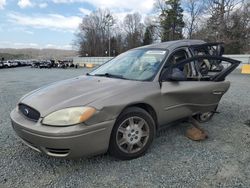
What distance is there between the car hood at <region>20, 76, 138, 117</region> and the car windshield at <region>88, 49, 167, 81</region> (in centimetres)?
26

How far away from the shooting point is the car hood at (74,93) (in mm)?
2826

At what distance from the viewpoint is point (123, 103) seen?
2992 mm

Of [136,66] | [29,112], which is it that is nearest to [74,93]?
[29,112]

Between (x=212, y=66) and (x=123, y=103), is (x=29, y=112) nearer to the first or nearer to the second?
(x=123, y=103)

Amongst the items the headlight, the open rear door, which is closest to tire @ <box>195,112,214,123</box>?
Answer: the open rear door

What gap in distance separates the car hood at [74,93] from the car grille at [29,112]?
0.15 ft

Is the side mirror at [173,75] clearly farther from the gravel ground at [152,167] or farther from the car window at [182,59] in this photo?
the gravel ground at [152,167]

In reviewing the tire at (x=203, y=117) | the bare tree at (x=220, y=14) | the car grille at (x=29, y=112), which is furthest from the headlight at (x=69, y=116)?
the bare tree at (x=220, y=14)

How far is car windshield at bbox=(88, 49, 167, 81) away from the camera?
3.58 m

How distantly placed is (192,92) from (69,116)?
2.07m

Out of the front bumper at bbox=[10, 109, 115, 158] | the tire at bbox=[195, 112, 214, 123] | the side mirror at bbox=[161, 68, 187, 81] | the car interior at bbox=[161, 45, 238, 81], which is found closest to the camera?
the front bumper at bbox=[10, 109, 115, 158]

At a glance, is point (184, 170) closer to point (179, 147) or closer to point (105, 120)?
point (179, 147)

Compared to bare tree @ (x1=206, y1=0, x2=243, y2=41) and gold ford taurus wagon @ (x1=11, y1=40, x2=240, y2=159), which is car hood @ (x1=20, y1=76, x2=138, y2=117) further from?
bare tree @ (x1=206, y1=0, x2=243, y2=41)

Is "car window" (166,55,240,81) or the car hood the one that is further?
"car window" (166,55,240,81)
